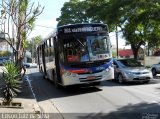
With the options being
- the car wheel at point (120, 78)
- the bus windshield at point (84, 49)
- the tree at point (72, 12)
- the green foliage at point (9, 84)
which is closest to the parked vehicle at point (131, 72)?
the car wheel at point (120, 78)

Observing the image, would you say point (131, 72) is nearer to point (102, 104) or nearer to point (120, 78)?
point (120, 78)

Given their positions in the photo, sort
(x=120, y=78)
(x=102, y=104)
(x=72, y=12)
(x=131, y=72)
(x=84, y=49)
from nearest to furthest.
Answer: (x=102, y=104)
(x=84, y=49)
(x=131, y=72)
(x=120, y=78)
(x=72, y=12)

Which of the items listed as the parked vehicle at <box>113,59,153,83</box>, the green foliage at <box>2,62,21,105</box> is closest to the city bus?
the parked vehicle at <box>113,59,153,83</box>

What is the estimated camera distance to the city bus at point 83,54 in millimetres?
16516

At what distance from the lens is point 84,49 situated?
16609mm

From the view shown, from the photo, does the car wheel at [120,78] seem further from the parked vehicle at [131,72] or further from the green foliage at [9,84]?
the green foliage at [9,84]

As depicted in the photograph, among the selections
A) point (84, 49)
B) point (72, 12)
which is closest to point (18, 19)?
point (84, 49)

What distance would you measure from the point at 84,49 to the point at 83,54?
0.84ft

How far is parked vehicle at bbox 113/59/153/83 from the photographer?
20109 mm

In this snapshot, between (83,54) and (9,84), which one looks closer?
(9,84)

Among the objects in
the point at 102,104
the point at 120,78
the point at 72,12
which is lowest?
the point at 102,104

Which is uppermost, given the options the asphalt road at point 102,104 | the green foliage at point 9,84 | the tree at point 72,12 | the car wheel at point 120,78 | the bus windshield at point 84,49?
the tree at point 72,12

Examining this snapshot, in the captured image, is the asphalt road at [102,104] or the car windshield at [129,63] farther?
the car windshield at [129,63]

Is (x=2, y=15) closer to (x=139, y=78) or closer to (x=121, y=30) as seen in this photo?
(x=139, y=78)
